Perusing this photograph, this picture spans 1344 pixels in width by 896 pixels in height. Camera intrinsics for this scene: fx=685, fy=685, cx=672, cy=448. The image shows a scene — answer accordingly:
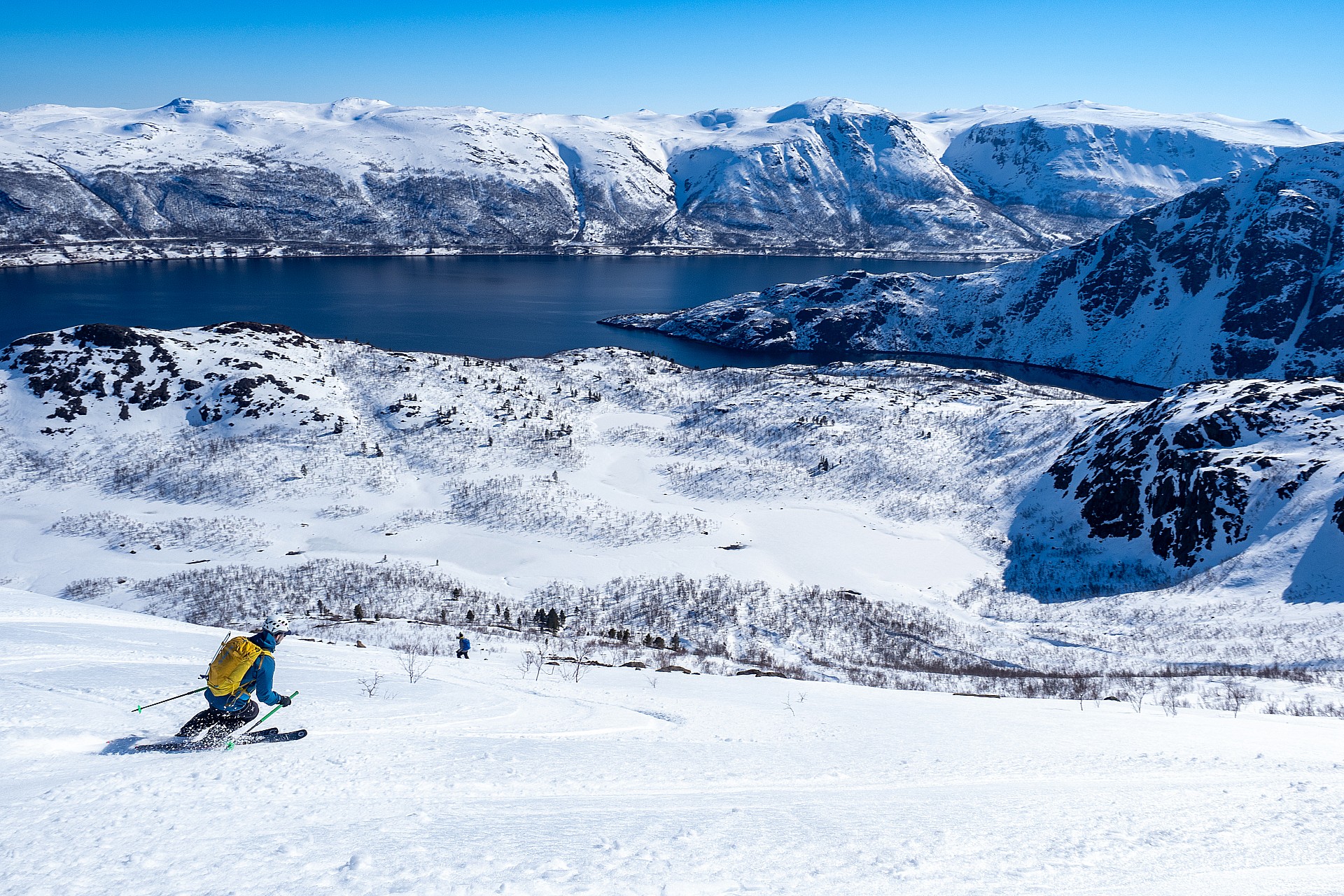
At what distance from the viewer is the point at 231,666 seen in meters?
7.90

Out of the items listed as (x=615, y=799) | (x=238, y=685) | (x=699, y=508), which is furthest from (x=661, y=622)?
(x=615, y=799)

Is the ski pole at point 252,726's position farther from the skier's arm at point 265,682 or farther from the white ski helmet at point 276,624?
the white ski helmet at point 276,624

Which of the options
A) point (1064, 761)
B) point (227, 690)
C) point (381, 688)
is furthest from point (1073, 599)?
point (227, 690)

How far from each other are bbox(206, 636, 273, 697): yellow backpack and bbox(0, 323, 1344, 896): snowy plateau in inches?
29.0

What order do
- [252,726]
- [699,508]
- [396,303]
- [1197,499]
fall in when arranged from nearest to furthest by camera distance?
[252,726] < [1197,499] < [699,508] < [396,303]

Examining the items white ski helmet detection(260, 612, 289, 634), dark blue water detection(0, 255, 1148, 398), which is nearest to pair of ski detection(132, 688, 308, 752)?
white ski helmet detection(260, 612, 289, 634)

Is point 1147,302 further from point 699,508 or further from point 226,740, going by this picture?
point 226,740

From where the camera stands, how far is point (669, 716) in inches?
427

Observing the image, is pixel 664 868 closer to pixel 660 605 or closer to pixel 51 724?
pixel 51 724

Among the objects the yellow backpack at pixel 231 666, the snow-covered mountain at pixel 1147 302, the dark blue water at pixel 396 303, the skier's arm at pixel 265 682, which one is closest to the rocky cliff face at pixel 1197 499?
the skier's arm at pixel 265 682

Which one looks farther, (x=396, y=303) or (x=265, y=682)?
(x=396, y=303)

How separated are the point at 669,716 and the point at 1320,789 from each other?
8.02 meters

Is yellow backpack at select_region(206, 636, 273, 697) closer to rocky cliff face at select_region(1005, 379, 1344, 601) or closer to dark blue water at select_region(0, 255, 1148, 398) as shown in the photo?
rocky cliff face at select_region(1005, 379, 1344, 601)

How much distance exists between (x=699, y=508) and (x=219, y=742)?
1655 inches
